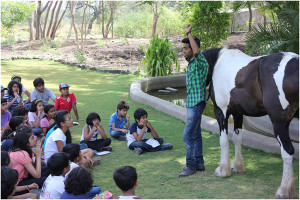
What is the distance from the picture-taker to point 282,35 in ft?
23.9

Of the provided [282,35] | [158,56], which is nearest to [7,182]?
[282,35]

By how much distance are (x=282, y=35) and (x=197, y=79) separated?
3344 millimetres

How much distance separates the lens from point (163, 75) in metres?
12.1

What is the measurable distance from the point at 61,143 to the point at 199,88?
187cm

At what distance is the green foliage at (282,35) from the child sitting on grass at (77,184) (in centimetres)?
453

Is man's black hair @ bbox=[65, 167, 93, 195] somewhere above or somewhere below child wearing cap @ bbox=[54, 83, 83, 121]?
below

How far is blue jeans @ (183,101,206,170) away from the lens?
4.71 meters

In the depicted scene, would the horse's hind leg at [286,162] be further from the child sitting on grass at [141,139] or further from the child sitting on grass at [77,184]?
the child sitting on grass at [141,139]

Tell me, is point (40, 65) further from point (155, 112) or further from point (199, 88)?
point (199, 88)

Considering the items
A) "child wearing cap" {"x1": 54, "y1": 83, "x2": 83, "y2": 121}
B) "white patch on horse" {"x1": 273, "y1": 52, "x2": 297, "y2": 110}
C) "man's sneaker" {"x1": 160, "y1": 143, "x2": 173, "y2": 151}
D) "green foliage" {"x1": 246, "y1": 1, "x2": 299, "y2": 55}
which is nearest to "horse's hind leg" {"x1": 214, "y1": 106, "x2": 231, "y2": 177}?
"white patch on horse" {"x1": 273, "y1": 52, "x2": 297, "y2": 110}

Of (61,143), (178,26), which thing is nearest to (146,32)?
(178,26)

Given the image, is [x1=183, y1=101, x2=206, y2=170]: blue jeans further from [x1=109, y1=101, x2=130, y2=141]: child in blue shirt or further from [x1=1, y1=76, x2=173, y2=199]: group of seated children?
[x1=109, y1=101, x2=130, y2=141]: child in blue shirt

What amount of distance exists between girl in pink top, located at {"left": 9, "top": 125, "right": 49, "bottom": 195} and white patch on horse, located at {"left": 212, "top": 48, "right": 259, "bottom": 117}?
2.22 meters

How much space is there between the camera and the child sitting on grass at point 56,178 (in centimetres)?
378
